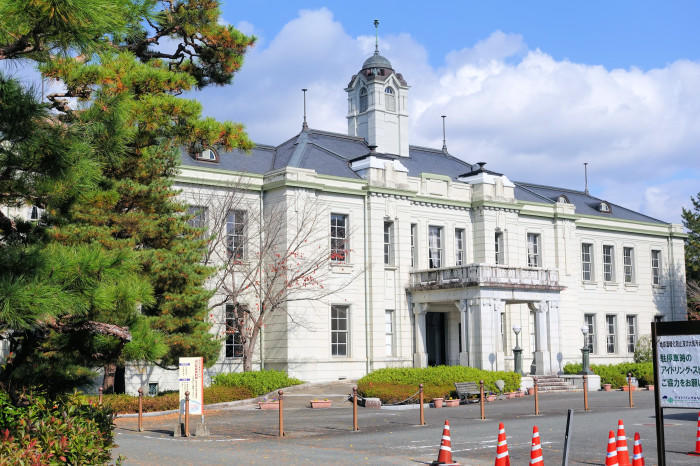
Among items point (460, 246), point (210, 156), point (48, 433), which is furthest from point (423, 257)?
point (48, 433)

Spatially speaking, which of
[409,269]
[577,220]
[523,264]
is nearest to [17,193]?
[409,269]

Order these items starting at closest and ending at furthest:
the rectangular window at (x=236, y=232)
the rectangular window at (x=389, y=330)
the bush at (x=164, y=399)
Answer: the bush at (x=164, y=399) < the rectangular window at (x=236, y=232) < the rectangular window at (x=389, y=330)

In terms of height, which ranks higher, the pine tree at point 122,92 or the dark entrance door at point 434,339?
the pine tree at point 122,92

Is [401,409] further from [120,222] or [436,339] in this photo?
[436,339]

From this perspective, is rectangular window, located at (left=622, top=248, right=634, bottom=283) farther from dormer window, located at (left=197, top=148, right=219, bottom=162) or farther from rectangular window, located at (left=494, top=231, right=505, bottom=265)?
dormer window, located at (left=197, top=148, right=219, bottom=162)

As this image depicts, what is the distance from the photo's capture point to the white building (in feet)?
117

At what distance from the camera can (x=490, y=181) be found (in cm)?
4284

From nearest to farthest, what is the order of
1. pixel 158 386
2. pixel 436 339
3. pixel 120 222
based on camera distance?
pixel 120 222
pixel 158 386
pixel 436 339

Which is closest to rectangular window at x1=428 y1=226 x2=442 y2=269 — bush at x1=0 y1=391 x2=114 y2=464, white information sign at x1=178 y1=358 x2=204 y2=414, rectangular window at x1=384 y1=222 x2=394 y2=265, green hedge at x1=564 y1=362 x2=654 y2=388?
rectangular window at x1=384 y1=222 x2=394 y2=265

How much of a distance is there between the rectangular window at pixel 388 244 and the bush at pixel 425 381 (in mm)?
7716

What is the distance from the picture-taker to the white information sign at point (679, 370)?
32.7ft

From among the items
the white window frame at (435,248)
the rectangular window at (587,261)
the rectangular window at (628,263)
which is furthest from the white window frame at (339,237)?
the rectangular window at (628,263)

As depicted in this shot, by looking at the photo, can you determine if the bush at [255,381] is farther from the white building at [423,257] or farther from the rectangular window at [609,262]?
the rectangular window at [609,262]

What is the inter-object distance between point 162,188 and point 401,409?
410 inches
